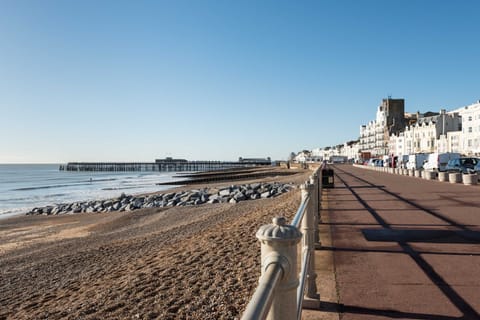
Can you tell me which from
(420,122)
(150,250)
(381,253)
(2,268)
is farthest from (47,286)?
(420,122)

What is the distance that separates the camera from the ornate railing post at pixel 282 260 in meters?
1.89

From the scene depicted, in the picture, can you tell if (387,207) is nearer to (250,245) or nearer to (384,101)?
(250,245)

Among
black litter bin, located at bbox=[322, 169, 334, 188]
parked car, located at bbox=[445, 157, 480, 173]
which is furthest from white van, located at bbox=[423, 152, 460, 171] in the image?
→ black litter bin, located at bbox=[322, 169, 334, 188]

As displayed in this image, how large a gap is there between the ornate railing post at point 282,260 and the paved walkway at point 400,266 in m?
2.10

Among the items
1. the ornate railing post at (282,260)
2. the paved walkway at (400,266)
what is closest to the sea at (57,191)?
the paved walkway at (400,266)

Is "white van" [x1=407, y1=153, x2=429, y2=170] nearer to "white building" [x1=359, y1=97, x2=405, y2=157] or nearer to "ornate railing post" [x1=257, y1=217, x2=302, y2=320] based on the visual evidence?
"ornate railing post" [x1=257, y1=217, x2=302, y2=320]

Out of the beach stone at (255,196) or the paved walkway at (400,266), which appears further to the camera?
the beach stone at (255,196)

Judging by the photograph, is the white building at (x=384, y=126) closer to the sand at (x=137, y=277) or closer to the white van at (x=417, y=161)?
the white van at (x=417, y=161)

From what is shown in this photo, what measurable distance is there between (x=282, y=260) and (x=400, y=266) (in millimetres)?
4148

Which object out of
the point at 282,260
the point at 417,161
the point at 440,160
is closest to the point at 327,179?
the point at 282,260

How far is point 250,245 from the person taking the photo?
8289mm

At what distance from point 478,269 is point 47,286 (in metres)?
7.80

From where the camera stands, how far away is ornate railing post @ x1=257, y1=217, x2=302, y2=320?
6.20 ft

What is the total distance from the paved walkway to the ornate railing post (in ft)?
6.87
